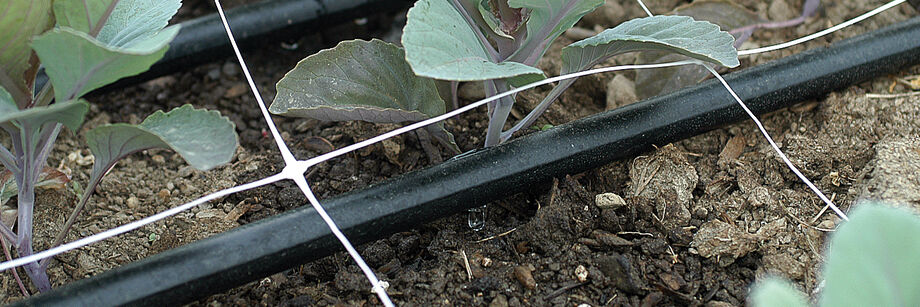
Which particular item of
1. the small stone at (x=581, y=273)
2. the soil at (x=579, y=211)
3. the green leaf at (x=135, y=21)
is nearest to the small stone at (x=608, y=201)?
the soil at (x=579, y=211)

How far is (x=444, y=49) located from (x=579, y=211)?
15.3 inches

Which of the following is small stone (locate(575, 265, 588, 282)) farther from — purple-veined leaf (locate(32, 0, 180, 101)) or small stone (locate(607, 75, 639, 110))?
purple-veined leaf (locate(32, 0, 180, 101))

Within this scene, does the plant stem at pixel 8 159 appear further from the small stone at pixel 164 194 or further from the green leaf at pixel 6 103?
the small stone at pixel 164 194

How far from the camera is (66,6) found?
0.91 m

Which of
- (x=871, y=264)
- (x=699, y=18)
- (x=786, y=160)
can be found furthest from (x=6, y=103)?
(x=699, y=18)

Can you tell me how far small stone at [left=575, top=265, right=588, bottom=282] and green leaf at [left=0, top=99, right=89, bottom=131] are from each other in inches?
27.2

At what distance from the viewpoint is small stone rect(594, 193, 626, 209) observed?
45.3 inches

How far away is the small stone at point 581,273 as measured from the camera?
1043 mm

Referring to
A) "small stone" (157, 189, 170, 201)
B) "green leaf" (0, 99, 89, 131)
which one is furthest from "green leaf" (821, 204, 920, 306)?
"small stone" (157, 189, 170, 201)

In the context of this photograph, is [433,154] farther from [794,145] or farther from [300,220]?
[794,145]

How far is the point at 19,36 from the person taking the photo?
0.89 metres

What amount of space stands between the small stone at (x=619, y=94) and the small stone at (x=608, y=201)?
0.29 metres

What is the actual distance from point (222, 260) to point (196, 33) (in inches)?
28.6

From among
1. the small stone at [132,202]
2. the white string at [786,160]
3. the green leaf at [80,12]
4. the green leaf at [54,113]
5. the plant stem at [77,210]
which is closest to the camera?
the green leaf at [54,113]
